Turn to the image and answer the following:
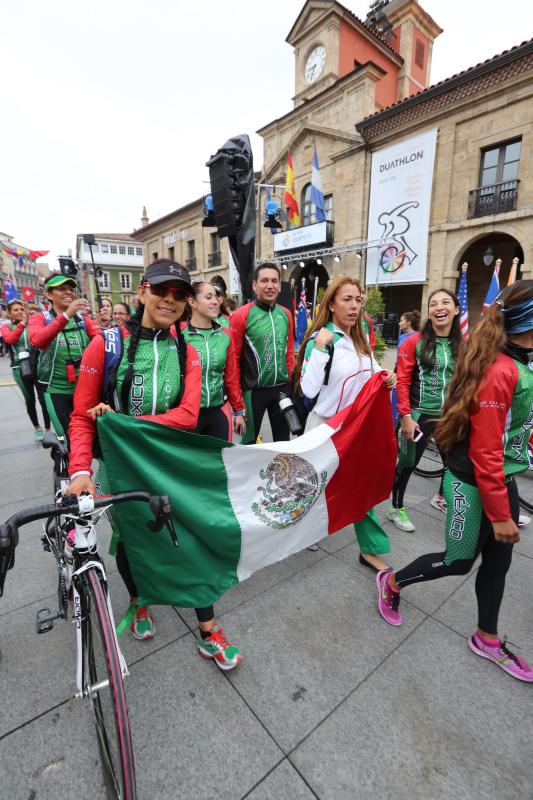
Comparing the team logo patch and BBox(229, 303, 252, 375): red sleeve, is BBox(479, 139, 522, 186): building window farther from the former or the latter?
the team logo patch

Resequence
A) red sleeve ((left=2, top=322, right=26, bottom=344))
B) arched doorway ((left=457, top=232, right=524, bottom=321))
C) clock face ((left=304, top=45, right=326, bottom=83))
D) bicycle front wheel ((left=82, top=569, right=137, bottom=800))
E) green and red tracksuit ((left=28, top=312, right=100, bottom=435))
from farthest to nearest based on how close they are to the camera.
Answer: clock face ((left=304, top=45, right=326, bottom=83)), arched doorway ((left=457, top=232, right=524, bottom=321)), red sleeve ((left=2, top=322, right=26, bottom=344)), green and red tracksuit ((left=28, top=312, right=100, bottom=435)), bicycle front wheel ((left=82, top=569, right=137, bottom=800))

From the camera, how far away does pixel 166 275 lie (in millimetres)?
1885

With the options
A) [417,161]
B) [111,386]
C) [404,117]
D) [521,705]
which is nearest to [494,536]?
[521,705]

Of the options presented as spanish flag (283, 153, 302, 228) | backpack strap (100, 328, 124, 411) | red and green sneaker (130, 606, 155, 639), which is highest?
spanish flag (283, 153, 302, 228)

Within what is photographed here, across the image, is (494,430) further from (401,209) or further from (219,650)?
(401,209)

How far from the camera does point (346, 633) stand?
227 cm

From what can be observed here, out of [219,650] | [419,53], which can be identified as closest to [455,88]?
[419,53]

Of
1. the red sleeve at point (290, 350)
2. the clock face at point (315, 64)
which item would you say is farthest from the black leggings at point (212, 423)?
the clock face at point (315, 64)

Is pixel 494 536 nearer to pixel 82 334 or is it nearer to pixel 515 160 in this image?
pixel 82 334

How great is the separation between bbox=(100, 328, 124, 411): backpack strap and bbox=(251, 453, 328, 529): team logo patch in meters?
0.96

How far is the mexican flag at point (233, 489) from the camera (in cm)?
190

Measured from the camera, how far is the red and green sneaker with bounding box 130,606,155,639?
221 centimetres

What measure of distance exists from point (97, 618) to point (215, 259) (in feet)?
92.8

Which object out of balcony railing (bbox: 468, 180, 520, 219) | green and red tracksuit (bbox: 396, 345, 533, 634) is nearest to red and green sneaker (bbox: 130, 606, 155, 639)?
green and red tracksuit (bbox: 396, 345, 533, 634)
